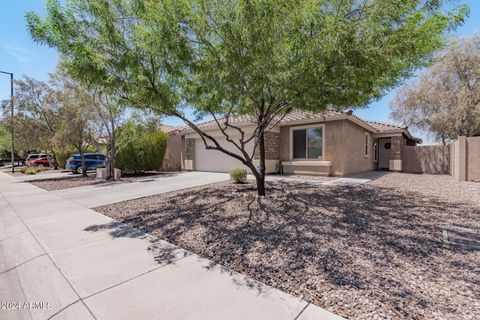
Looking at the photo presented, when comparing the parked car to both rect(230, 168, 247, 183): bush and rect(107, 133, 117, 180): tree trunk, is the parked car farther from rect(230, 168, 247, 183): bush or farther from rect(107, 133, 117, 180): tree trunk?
rect(230, 168, 247, 183): bush

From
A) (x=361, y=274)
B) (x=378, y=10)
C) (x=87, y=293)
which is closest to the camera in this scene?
(x=87, y=293)

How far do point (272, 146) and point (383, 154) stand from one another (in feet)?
35.6

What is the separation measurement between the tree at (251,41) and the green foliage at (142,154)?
11.1m

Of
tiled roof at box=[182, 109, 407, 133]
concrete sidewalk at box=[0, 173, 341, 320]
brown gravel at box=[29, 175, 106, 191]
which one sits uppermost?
tiled roof at box=[182, 109, 407, 133]

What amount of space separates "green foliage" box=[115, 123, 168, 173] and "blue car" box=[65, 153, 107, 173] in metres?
3.27

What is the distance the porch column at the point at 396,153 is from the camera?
16.4 metres

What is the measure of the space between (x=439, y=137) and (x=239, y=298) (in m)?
27.9

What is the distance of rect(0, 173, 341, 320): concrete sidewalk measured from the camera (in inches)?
96.1

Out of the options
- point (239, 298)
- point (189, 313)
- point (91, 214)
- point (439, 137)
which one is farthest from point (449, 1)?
point (439, 137)

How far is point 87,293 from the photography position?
280cm

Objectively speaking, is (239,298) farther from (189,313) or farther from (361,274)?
(361,274)

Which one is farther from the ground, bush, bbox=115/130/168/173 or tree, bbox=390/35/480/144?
tree, bbox=390/35/480/144

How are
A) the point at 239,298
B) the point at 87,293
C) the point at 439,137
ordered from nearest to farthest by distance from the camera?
the point at 239,298, the point at 87,293, the point at 439,137

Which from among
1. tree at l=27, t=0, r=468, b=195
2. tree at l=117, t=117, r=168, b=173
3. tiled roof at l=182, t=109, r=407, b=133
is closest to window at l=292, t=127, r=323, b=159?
tiled roof at l=182, t=109, r=407, b=133
